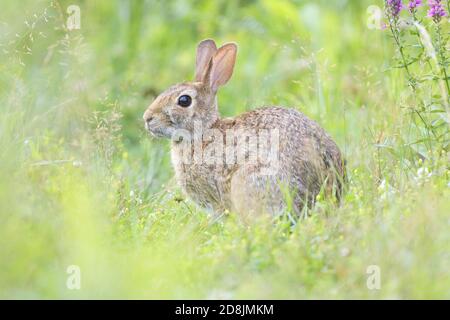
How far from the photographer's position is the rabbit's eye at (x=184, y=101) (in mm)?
6551

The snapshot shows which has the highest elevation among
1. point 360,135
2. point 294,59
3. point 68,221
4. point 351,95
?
point 294,59

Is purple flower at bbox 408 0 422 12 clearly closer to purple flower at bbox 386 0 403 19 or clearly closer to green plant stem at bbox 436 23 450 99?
purple flower at bbox 386 0 403 19

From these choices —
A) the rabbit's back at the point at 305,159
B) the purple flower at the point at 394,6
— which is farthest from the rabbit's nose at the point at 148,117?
the purple flower at the point at 394,6

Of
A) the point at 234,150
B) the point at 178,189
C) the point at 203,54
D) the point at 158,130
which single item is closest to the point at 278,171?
the point at 234,150

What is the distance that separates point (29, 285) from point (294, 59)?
6.05 meters

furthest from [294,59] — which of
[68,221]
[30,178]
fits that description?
[68,221]

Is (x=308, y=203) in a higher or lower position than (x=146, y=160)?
lower

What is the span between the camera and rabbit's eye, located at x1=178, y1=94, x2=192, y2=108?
21.5 ft

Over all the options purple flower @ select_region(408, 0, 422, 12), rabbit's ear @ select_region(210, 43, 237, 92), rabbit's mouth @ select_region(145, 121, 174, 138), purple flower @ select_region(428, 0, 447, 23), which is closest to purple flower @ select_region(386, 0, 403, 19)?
purple flower @ select_region(408, 0, 422, 12)

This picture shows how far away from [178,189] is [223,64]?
1.00 m

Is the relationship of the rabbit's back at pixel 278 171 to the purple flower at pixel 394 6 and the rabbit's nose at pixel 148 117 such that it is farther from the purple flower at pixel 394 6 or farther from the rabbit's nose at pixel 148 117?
the purple flower at pixel 394 6

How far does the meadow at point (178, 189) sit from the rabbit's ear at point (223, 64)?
543mm

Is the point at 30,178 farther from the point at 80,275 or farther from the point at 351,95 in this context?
the point at 351,95

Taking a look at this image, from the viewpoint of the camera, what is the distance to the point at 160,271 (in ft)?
13.9
